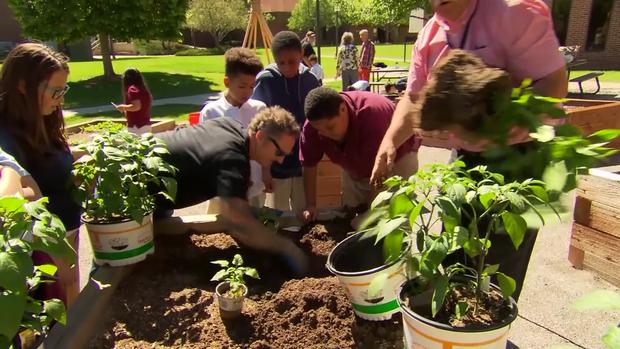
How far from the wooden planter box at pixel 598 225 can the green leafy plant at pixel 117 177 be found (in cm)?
273

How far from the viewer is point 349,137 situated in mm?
2762

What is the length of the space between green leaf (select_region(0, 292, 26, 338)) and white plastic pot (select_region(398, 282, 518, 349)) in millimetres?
1005

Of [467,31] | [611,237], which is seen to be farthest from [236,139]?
[611,237]

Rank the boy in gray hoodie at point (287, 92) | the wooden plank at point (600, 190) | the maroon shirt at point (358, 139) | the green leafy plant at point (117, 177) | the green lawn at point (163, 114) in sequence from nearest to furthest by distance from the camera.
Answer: the green leafy plant at point (117, 177) < the maroon shirt at point (358, 139) < the wooden plank at point (600, 190) < the boy in gray hoodie at point (287, 92) < the green lawn at point (163, 114)

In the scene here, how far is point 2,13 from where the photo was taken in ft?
127

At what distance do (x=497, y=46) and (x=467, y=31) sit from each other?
0.13m

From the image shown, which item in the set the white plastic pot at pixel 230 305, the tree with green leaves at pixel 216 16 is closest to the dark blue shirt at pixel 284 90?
the white plastic pot at pixel 230 305

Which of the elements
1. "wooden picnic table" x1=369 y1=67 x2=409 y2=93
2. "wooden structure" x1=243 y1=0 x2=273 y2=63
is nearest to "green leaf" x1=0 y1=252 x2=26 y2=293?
"wooden structure" x1=243 y1=0 x2=273 y2=63

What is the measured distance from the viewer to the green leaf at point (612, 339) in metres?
0.80

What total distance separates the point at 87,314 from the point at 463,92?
1550mm

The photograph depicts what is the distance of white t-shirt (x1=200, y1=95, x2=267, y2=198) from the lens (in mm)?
3199

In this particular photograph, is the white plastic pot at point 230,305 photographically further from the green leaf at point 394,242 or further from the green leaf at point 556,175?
the green leaf at point 556,175

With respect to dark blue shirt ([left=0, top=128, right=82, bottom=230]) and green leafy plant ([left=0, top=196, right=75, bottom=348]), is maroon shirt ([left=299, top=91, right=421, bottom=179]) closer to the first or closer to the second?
dark blue shirt ([left=0, top=128, right=82, bottom=230])

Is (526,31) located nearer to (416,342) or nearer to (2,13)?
(416,342)
